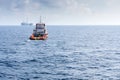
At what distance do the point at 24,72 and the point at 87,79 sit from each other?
45.8ft

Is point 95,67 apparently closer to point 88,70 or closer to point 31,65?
point 88,70

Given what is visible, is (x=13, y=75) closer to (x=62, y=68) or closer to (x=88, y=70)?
(x=62, y=68)

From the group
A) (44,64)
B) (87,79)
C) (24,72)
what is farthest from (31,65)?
(87,79)

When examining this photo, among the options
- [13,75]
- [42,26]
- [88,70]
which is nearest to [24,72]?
[13,75]

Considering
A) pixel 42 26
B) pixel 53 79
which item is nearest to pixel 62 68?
pixel 53 79

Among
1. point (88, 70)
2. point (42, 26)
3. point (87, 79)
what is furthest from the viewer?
point (42, 26)

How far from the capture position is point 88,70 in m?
57.4

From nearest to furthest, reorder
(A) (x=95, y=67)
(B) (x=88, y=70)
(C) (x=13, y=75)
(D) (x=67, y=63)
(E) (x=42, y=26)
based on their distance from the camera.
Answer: (C) (x=13, y=75) → (B) (x=88, y=70) → (A) (x=95, y=67) → (D) (x=67, y=63) → (E) (x=42, y=26)

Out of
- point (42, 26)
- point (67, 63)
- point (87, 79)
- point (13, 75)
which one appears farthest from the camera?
point (42, 26)

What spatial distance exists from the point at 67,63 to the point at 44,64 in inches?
233

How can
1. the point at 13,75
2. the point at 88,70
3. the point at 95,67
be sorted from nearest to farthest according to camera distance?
the point at 13,75
the point at 88,70
the point at 95,67

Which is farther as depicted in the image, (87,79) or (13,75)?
(13,75)

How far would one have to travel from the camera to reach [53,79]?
48.9m

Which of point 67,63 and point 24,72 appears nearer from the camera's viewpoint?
point 24,72
